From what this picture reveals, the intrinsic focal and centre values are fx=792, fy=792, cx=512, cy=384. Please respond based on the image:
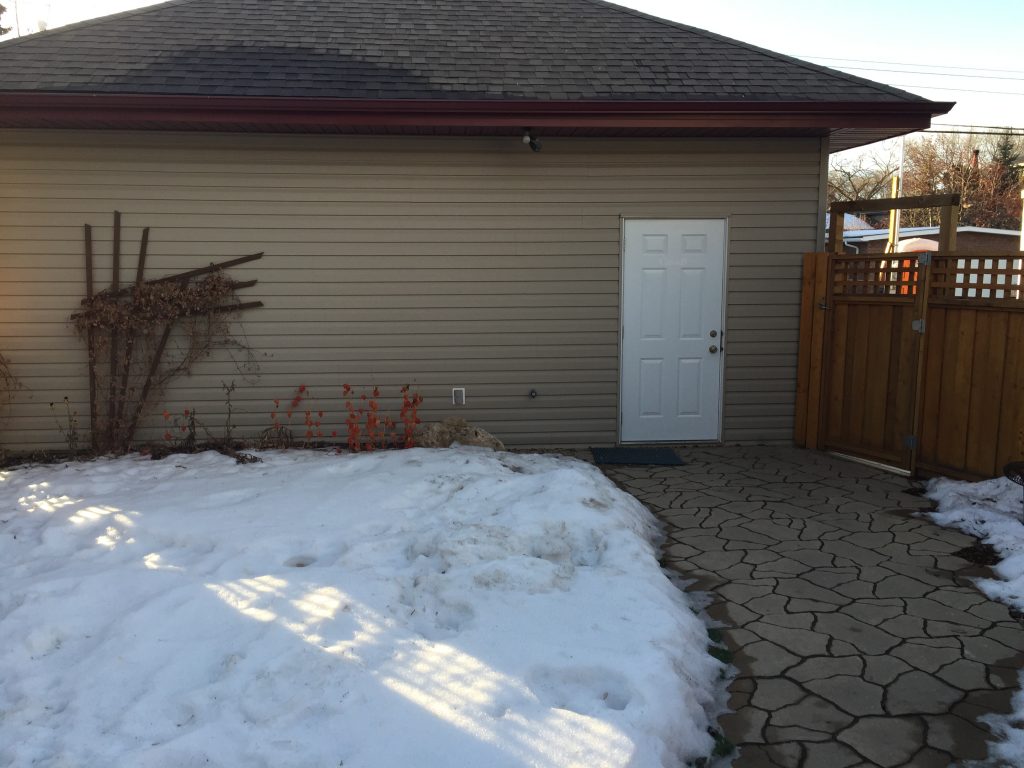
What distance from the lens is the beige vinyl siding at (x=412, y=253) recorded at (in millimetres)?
6926

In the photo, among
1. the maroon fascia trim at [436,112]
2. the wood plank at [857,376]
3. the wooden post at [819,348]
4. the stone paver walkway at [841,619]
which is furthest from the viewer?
the wooden post at [819,348]

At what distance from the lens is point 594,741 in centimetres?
263

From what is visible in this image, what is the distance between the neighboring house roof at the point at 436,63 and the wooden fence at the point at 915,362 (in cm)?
138

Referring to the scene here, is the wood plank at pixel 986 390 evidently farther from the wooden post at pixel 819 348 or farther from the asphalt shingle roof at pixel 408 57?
the asphalt shingle roof at pixel 408 57

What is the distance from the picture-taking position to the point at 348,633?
3.32 meters

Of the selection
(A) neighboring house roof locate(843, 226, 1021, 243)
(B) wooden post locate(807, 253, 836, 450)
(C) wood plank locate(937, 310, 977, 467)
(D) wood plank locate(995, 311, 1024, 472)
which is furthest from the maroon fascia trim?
(A) neighboring house roof locate(843, 226, 1021, 243)

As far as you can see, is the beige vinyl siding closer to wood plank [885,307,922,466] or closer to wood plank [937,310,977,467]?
wood plank [885,307,922,466]

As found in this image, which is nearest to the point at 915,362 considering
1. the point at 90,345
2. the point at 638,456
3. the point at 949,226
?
the point at 949,226

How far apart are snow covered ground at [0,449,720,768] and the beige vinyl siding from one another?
208cm

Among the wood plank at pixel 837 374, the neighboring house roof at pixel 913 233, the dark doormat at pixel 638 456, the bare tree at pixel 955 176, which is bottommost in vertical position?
the dark doormat at pixel 638 456

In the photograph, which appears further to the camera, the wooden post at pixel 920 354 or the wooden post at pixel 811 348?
the wooden post at pixel 811 348

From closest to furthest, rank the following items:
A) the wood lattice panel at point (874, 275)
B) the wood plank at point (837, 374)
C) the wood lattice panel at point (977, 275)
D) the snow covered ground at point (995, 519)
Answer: the snow covered ground at point (995, 519) < the wood lattice panel at point (977, 275) < the wood lattice panel at point (874, 275) < the wood plank at point (837, 374)

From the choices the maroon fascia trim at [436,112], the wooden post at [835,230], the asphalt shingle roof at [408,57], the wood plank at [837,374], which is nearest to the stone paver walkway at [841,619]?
the wood plank at [837,374]

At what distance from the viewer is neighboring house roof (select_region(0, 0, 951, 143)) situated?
6.48 metres
